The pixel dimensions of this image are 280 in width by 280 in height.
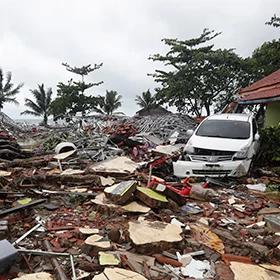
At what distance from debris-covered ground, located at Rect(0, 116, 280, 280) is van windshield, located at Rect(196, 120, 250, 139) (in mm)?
1255

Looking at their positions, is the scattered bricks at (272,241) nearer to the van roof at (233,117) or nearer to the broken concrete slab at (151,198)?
the broken concrete slab at (151,198)

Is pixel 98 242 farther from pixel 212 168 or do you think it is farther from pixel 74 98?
pixel 74 98

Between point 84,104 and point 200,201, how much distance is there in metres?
34.3

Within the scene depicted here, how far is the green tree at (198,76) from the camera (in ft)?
95.3

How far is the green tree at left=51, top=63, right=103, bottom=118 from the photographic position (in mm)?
39344

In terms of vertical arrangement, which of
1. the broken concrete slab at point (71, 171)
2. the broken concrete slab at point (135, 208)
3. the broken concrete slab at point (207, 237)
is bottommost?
the broken concrete slab at point (207, 237)

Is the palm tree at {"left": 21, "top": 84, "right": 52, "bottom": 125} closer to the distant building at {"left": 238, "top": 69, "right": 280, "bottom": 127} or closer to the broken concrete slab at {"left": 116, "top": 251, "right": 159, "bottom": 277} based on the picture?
the distant building at {"left": 238, "top": 69, "right": 280, "bottom": 127}

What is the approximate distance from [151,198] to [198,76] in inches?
950

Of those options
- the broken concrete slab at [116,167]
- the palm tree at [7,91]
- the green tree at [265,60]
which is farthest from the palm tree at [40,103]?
the broken concrete slab at [116,167]

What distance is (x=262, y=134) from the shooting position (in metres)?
12.0

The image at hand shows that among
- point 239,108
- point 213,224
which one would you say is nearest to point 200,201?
point 213,224

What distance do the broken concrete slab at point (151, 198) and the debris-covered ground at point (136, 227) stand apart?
2 centimetres

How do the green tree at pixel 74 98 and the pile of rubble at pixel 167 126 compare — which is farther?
the green tree at pixel 74 98

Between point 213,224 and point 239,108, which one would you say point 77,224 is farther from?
point 239,108
